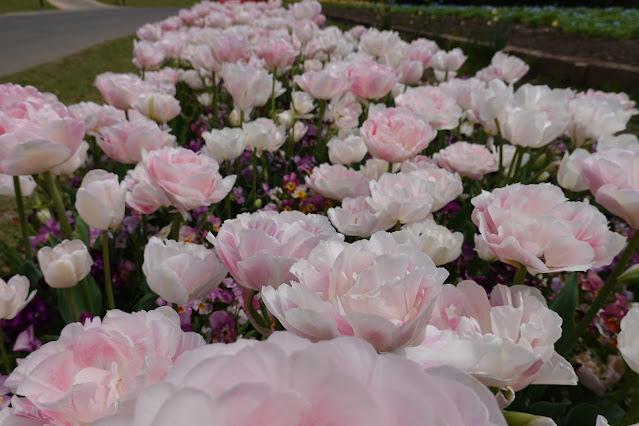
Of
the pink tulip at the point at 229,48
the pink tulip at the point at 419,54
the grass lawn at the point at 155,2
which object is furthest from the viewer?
the grass lawn at the point at 155,2

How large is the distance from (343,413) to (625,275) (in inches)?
30.8

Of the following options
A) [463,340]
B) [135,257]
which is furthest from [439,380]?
[135,257]

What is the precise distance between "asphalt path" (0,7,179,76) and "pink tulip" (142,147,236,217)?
682cm

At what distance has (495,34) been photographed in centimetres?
462

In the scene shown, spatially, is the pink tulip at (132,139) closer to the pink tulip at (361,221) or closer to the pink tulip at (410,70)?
the pink tulip at (361,221)

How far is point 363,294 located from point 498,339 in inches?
6.7

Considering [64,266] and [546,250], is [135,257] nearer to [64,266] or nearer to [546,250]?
[64,266]

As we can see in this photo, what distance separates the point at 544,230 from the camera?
0.82m

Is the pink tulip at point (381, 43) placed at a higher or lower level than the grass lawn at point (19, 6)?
higher

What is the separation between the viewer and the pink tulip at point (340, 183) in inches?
57.5

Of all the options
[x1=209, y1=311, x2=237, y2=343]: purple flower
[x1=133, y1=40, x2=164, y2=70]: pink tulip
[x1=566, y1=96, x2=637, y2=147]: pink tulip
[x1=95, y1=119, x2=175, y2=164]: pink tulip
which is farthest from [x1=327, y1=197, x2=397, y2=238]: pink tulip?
[x1=133, y1=40, x2=164, y2=70]: pink tulip

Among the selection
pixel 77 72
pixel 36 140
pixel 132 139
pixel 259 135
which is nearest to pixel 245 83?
pixel 259 135

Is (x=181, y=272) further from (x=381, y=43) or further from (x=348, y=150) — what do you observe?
(x=381, y=43)

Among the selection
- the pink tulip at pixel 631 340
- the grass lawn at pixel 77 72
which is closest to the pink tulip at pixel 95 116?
the pink tulip at pixel 631 340
